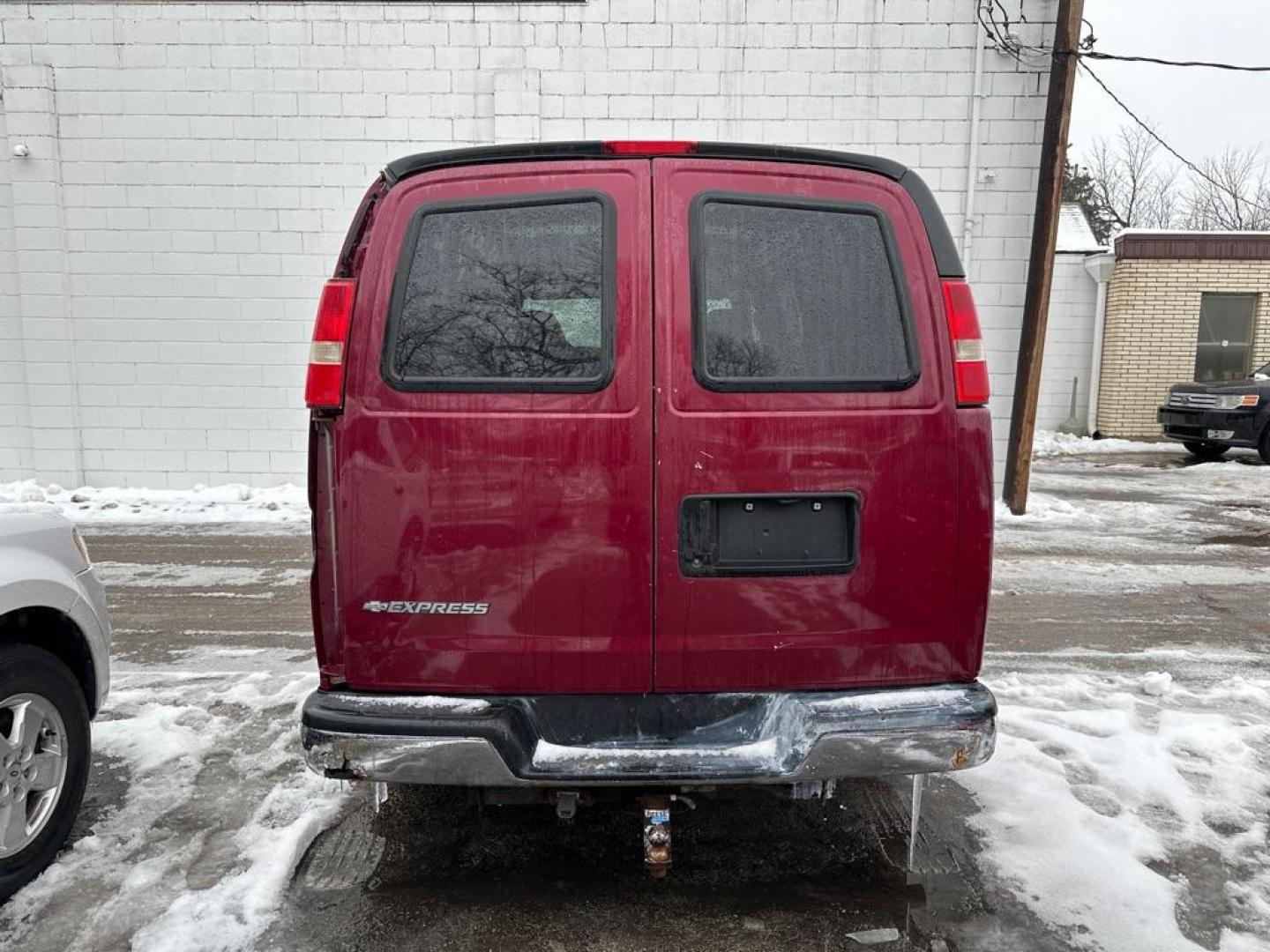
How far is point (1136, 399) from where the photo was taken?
55.5 feet

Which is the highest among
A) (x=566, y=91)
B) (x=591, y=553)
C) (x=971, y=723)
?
(x=566, y=91)

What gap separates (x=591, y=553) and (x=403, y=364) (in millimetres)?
752

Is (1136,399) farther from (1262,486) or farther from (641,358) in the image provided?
(641,358)

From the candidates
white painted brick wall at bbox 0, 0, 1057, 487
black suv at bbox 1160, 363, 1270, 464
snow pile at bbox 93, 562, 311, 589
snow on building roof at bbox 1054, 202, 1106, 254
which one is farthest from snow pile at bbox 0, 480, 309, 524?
snow on building roof at bbox 1054, 202, 1106, 254

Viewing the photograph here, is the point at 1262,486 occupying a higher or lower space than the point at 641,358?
lower

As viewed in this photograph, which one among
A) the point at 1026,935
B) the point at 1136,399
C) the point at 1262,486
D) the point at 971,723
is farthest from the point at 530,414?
the point at 1136,399

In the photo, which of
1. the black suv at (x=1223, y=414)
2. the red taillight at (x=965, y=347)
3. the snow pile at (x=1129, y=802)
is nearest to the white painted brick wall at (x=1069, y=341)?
the black suv at (x=1223, y=414)

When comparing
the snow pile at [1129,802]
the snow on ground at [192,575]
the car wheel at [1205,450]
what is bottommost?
the snow on ground at [192,575]

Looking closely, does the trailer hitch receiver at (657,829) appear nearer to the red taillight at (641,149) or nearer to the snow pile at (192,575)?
the red taillight at (641,149)

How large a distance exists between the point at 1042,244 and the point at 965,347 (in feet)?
24.6

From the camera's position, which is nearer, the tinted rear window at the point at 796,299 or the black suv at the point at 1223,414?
the tinted rear window at the point at 796,299

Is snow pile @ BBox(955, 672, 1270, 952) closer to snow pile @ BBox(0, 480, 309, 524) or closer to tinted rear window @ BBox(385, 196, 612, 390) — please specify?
tinted rear window @ BBox(385, 196, 612, 390)

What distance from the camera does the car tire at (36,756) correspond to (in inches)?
107

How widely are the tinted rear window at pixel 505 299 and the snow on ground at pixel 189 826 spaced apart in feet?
5.72
